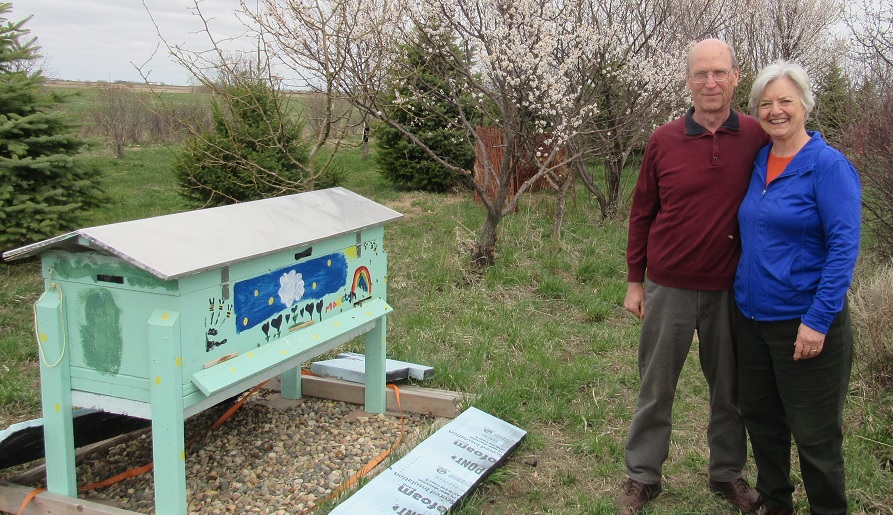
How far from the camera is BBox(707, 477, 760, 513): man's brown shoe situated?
3.23m

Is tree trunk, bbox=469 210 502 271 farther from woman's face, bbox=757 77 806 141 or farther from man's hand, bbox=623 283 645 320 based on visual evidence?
woman's face, bbox=757 77 806 141

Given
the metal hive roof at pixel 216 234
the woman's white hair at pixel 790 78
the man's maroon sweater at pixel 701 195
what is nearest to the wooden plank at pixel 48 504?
the metal hive roof at pixel 216 234

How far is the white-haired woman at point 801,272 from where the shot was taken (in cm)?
263

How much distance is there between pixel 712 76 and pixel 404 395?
2480 millimetres

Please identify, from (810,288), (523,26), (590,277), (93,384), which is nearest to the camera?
(810,288)

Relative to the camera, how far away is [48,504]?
3025 mm

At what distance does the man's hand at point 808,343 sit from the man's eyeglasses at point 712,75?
3.24 feet

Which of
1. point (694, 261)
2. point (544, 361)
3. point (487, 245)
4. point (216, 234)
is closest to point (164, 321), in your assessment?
point (216, 234)

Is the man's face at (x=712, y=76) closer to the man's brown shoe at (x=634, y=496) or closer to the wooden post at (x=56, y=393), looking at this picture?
the man's brown shoe at (x=634, y=496)

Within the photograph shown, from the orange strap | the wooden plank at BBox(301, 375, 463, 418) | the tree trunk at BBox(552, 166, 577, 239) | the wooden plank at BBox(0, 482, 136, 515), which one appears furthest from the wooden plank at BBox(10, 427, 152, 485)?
the tree trunk at BBox(552, 166, 577, 239)

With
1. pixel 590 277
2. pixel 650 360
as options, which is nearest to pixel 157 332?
pixel 650 360

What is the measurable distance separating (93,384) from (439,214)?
26.1 feet

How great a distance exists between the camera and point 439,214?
10719mm

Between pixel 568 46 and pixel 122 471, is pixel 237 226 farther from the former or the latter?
pixel 568 46
